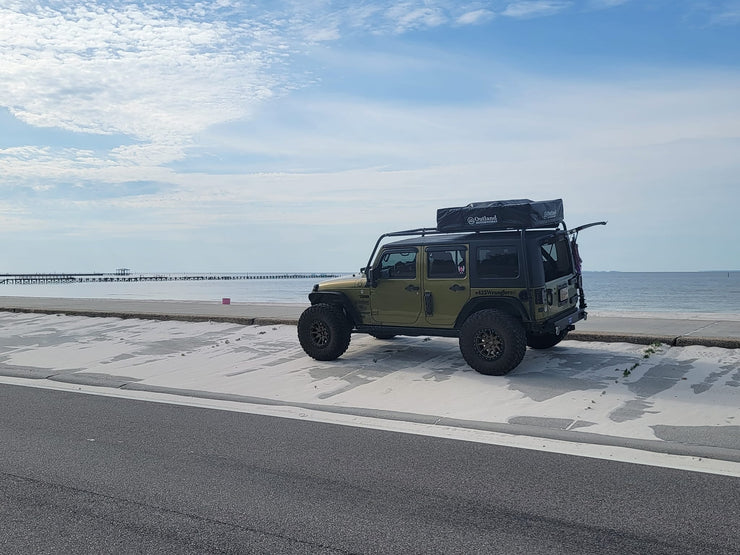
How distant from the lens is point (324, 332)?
1142 centimetres

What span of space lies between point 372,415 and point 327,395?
1.33 m

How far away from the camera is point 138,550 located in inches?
169

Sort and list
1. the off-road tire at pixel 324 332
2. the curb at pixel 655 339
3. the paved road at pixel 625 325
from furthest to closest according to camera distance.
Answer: the paved road at pixel 625 325
the off-road tire at pixel 324 332
the curb at pixel 655 339

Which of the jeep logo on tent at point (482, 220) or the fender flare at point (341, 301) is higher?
the jeep logo on tent at point (482, 220)

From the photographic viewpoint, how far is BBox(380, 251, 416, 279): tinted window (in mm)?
10773

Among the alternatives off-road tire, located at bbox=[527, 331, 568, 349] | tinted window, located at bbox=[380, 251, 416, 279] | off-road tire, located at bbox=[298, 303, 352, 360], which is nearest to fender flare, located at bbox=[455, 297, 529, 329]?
tinted window, located at bbox=[380, 251, 416, 279]

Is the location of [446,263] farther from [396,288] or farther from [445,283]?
[396,288]

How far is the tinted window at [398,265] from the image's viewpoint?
1077 cm

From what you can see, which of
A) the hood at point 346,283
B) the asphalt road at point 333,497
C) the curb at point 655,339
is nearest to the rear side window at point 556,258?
the curb at point 655,339

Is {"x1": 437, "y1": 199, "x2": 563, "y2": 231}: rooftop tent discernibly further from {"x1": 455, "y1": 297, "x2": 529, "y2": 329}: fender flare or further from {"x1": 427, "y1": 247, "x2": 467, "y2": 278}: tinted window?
{"x1": 455, "y1": 297, "x2": 529, "y2": 329}: fender flare

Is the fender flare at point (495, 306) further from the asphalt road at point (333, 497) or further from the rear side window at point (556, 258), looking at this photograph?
the asphalt road at point (333, 497)

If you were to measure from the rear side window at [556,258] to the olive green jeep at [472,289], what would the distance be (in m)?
0.02

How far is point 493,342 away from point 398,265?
2.07 m

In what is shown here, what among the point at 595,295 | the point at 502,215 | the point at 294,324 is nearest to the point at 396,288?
the point at 502,215
